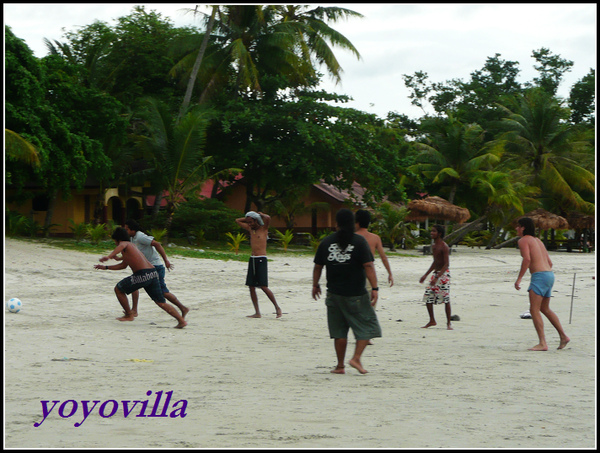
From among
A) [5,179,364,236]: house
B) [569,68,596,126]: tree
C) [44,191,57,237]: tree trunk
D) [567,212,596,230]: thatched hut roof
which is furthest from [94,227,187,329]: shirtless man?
[569,68,596,126]: tree

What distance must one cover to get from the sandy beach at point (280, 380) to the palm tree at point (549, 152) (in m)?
25.9

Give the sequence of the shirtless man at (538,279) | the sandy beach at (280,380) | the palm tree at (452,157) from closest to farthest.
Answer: the sandy beach at (280,380) → the shirtless man at (538,279) → the palm tree at (452,157)

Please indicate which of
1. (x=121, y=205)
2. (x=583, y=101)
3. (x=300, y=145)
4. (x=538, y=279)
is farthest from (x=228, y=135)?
(x=583, y=101)

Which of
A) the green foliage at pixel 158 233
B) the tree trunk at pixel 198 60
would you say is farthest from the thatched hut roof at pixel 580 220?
the green foliage at pixel 158 233

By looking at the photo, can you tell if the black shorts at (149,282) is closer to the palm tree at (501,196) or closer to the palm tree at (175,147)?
the palm tree at (175,147)

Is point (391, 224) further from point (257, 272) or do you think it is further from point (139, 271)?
point (139, 271)

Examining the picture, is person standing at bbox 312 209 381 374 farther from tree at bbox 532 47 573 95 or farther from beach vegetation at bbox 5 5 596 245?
tree at bbox 532 47 573 95

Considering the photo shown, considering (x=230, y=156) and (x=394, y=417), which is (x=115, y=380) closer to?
(x=394, y=417)

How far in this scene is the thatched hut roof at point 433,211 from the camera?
108 ft

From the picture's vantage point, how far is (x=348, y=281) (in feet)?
23.7

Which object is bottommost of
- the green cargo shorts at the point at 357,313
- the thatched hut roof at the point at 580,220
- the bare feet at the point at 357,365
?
the bare feet at the point at 357,365

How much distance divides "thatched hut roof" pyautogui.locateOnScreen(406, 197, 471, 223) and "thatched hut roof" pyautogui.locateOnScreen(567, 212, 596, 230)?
337 inches

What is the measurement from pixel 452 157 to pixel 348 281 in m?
31.3

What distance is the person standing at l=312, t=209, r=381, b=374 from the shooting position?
281 inches
